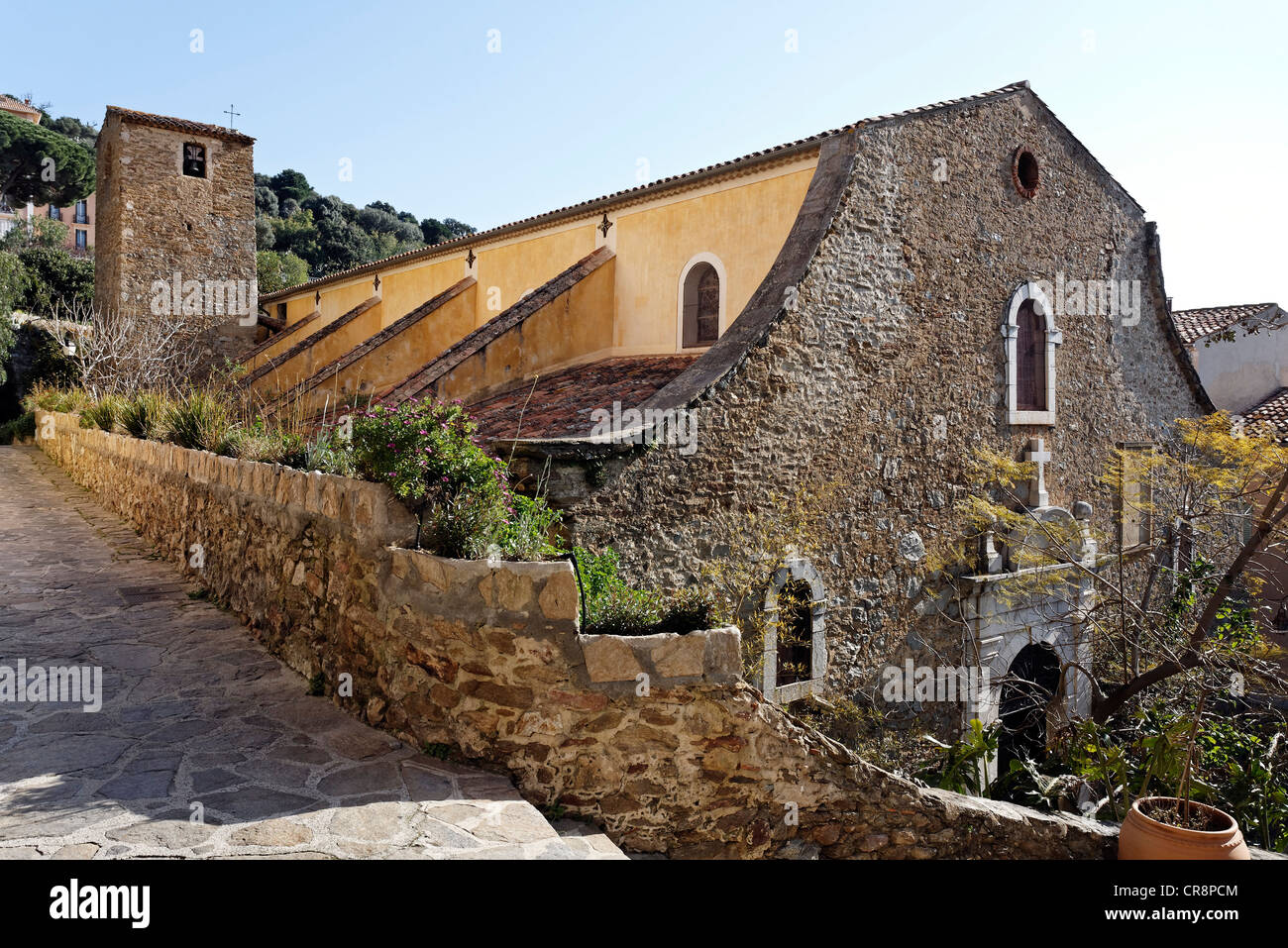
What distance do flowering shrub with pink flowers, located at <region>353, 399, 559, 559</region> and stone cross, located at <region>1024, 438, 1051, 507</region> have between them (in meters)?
9.15

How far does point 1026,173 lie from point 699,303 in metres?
5.08

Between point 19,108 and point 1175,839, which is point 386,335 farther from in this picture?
point 19,108

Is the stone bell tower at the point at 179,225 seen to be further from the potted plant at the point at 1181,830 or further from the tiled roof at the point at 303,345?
the potted plant at the point at 1181,830

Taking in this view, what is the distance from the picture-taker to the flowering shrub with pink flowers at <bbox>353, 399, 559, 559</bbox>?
14.4ft

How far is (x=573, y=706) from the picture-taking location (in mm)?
4062

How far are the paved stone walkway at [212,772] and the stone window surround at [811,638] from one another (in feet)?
14.7

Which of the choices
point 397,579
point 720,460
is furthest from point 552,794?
point 720,460

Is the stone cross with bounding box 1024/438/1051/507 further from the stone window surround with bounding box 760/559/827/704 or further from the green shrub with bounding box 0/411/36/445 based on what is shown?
the green shrub with bounding box 0/411/36/445

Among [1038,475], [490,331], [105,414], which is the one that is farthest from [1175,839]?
[105,414]

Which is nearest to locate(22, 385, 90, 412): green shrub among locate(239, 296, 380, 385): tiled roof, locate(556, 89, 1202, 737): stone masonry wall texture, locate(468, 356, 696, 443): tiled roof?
locate(239, 296, 380, 385): tiled roof

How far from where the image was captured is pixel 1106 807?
7305 mm

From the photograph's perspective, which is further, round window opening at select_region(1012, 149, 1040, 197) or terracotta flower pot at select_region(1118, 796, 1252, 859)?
round window opening at select_region(1012, 149, 1040, 197)
